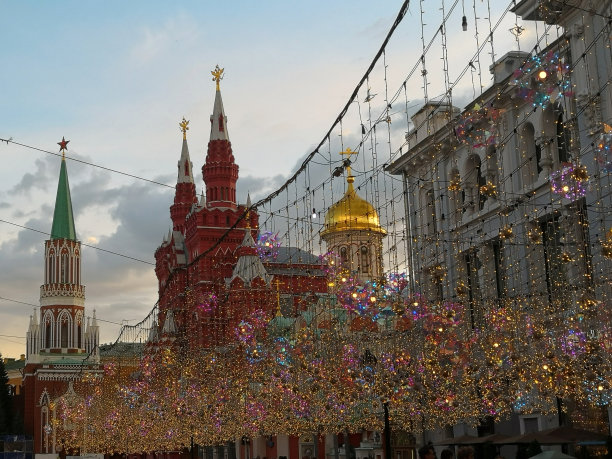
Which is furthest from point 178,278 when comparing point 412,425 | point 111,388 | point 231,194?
point 412,425

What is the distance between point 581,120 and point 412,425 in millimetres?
11695

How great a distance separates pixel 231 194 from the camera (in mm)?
74750

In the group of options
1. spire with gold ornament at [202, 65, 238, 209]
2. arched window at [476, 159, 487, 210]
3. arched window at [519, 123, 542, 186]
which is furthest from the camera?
spire with gold ornament at [202, 65, 238, 209]

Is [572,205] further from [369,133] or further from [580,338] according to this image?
[369,133]

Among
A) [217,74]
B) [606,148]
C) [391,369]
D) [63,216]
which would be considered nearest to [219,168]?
[217,74]

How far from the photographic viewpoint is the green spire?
10025 centimetres

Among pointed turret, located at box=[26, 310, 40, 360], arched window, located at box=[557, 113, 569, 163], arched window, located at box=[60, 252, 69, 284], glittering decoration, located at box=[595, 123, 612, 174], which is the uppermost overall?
arched window, located at box=[60, 252, 69, 284]

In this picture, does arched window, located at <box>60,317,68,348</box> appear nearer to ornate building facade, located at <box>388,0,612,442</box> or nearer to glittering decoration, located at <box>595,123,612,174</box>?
ornate building facade, located at <box>388,0,612,442</box>

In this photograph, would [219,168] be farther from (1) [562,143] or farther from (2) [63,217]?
(1) [562,143]

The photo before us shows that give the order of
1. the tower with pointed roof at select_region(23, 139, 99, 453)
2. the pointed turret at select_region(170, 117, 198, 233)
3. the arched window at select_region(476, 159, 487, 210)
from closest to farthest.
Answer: the arched window at select_region(476, 159, 487, 210) < the pointed turret at select_region(170, 117, 198, 233) < the tower with pointed roof at select_region(23, 139, 99, 453)

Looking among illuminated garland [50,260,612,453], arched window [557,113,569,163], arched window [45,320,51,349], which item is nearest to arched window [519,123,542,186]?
arched window [557,113,569,163]

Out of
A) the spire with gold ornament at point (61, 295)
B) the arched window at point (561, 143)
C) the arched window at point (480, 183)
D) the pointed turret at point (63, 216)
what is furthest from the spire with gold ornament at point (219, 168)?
the arched window at point (561, 143)

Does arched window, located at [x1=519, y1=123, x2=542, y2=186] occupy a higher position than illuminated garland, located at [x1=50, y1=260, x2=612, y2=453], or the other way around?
arched window, located at [x1=519, y1=123, x2=542, y2=186]

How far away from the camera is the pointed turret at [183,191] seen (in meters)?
86.4
